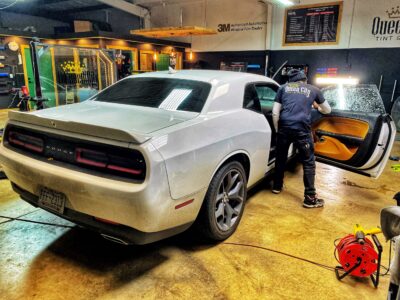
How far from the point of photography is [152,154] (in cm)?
165

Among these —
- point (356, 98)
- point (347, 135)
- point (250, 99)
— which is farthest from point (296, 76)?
point (356, 98)

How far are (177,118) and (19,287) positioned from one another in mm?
1481

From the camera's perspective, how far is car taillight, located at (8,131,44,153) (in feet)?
6.68

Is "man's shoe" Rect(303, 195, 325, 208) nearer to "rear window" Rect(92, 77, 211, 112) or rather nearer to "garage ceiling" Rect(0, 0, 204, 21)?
"rear window" Rect(92, 77, 211, 112)

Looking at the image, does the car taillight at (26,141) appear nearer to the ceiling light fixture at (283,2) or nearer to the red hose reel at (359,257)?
the red hose reel at (359,257)

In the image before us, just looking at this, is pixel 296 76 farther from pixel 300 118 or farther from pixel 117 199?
pixel 117 199

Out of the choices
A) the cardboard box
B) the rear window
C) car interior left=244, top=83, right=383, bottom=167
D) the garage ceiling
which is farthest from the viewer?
the garage ceiling

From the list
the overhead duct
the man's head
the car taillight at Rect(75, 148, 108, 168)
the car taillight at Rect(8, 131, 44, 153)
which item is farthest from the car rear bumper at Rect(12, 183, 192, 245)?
the overhead duct

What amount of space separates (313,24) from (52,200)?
9.42 m

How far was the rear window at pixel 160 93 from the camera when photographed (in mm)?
2413

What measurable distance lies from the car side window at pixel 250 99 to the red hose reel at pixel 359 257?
1.40m

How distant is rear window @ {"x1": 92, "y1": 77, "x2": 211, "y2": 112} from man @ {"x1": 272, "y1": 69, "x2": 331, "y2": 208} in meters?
1.05

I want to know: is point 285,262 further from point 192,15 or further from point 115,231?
point 192,15

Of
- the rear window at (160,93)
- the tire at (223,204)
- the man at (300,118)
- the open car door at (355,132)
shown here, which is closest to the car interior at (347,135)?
the open car door at (355,132)
